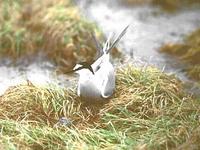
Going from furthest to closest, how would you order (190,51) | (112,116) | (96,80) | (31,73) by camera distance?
(190,51) → (31,73) → (96,80) → (112,116)

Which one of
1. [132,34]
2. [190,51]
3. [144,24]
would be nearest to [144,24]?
[144,24]

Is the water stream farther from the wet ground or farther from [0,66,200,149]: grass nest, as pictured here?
[0,66,200,149]: grass nest

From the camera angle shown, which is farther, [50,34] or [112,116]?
[50,34]

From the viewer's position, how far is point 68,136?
417 cm

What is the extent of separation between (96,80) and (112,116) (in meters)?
0.31

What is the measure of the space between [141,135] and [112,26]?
298 cm

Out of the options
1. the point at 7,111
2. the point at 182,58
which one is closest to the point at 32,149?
the point at 7,111

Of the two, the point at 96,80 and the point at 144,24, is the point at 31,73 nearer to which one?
the point at 96,80

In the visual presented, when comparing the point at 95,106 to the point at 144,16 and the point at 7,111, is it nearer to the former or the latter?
the point at 7,111

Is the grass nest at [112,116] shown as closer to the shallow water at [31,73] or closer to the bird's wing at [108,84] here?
the bird's wing at [108,84]

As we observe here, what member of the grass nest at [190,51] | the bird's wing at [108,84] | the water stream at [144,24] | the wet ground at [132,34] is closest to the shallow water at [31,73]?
the wet ground at [132,34]

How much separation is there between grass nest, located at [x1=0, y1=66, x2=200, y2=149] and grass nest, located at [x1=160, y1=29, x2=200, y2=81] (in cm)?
60

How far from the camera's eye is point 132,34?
6.80 m

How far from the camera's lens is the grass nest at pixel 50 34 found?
236 inches
